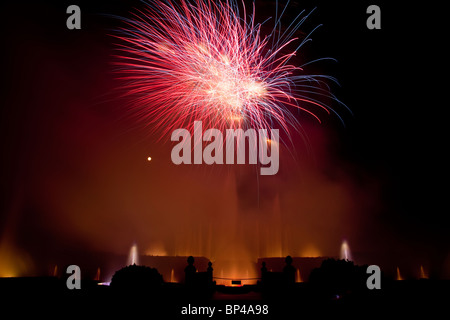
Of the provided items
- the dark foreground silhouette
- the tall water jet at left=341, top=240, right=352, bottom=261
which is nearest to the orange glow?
the dark foreground silhouette

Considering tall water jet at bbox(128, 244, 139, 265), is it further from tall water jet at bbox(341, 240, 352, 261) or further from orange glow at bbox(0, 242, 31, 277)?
tall water jet at bbox(341, 240, 352, 261)

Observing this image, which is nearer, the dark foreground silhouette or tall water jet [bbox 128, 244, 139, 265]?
the dark foreground silhouette
